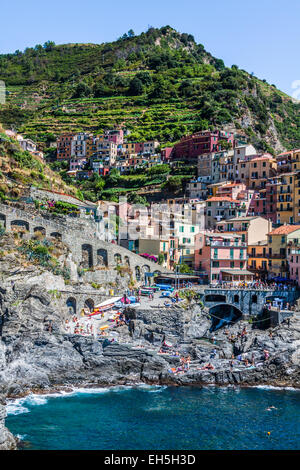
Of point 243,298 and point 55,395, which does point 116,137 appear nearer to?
point 243,298

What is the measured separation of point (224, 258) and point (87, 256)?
15.4m

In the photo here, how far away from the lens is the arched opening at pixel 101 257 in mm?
55963

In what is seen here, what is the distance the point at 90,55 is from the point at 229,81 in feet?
267

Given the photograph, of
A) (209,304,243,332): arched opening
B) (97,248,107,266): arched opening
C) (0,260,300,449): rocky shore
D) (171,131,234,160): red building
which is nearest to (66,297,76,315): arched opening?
(0,260,300,449): rocky shore

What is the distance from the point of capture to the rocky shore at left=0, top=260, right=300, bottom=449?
40406 mm

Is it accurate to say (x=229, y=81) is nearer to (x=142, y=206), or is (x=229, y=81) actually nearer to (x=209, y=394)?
(x=142, y=206)

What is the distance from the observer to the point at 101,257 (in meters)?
56.2

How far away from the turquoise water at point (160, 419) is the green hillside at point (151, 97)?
74262 mm

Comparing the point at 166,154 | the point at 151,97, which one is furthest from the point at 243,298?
the point at 151,97

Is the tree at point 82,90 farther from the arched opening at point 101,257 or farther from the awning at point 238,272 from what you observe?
the awning at point 238,272

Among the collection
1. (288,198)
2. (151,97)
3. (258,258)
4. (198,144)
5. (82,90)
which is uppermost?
(82,90)

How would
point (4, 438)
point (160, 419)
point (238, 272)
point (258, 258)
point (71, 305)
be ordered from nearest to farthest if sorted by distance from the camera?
point (4, 438), point (160, 419), point (71, 305), point (238, 272), point (258, 258)

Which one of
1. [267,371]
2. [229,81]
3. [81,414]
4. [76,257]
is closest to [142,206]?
[76,257]

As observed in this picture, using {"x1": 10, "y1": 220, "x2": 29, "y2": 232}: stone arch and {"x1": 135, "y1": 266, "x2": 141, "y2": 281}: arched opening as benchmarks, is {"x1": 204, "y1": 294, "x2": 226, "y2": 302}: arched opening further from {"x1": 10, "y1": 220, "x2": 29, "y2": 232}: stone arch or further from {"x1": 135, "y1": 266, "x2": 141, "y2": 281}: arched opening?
{"x1": 10, "y1": 220, "x2": 29, "y2": 232}: stone arch
